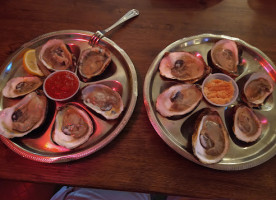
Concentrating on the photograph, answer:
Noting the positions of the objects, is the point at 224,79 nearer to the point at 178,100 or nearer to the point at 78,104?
the point at 178,100

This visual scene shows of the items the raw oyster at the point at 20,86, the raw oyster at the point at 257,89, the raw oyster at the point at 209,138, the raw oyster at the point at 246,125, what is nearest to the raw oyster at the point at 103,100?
the raw oyster at the point at 20,86

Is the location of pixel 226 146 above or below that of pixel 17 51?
below

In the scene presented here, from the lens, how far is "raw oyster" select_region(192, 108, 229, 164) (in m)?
1.10

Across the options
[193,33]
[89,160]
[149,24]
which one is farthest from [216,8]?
[89,160]

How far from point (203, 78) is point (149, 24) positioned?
0.66 metres

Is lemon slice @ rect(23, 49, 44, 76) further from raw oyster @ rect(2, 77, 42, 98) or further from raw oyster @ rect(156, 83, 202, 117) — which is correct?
raw oyster @ rect(156, 83, 202, 117)

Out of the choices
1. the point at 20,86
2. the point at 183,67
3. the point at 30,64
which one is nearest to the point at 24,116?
the point at 20,86

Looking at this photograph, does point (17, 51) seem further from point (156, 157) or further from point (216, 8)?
point (216, 8)

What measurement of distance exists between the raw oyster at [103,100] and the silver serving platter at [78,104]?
0.05 meters

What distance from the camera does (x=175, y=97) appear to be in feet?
4.15

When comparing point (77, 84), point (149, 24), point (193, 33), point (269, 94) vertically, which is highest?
point (149, 24)

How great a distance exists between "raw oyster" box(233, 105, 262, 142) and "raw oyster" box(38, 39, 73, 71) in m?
1.11

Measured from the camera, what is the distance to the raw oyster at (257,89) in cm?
127

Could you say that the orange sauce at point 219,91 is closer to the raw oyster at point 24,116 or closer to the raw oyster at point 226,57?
the raw oyster at point 226,57
